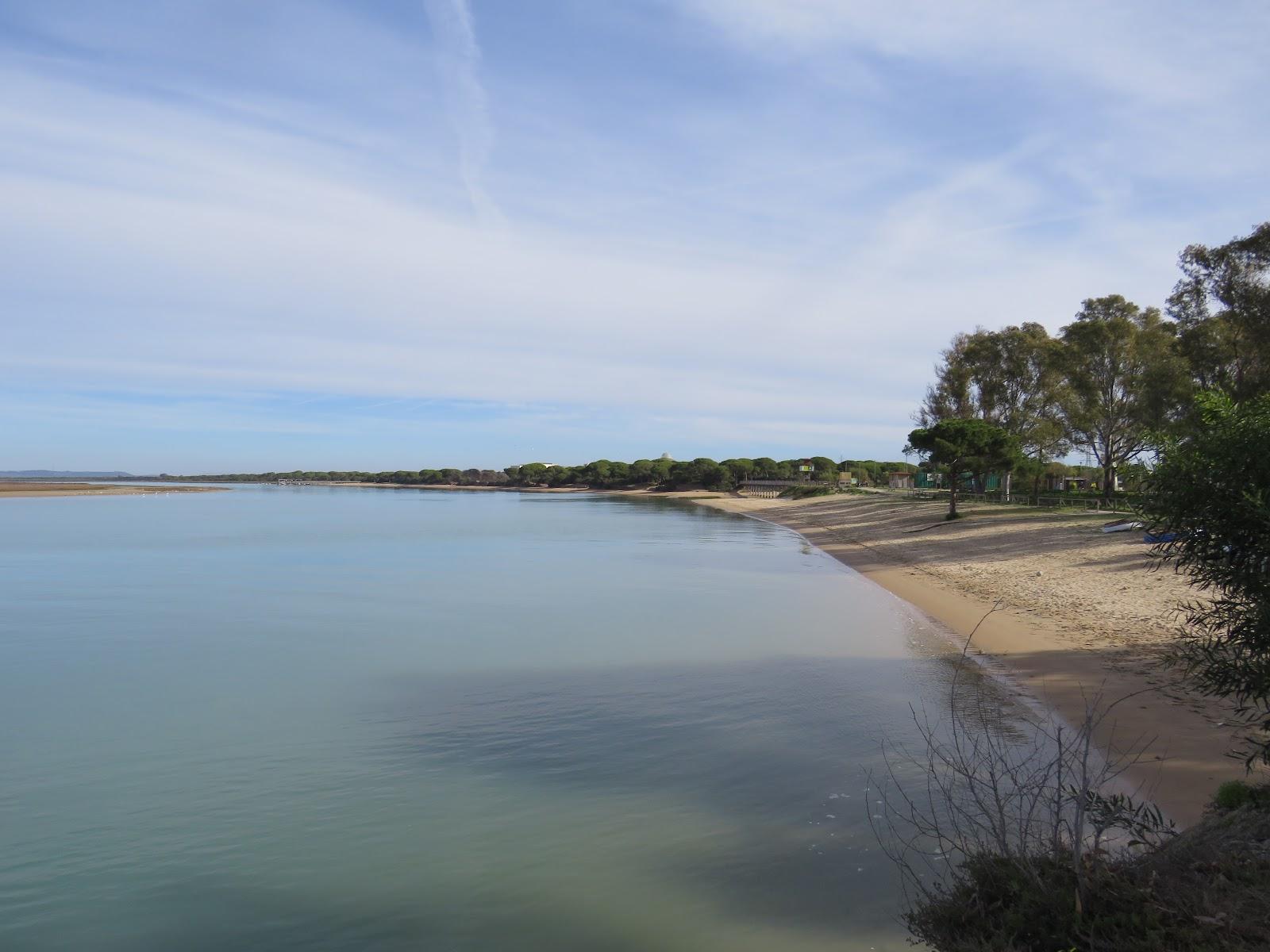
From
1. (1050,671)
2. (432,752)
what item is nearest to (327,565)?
(432,752)

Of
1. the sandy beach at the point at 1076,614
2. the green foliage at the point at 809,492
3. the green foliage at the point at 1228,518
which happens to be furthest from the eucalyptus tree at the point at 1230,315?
the green foliage at the point at 809,492

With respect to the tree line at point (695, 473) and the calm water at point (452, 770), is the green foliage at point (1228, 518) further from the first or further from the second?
the tree line at point (695, 473)

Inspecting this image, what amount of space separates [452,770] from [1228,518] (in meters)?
8.48

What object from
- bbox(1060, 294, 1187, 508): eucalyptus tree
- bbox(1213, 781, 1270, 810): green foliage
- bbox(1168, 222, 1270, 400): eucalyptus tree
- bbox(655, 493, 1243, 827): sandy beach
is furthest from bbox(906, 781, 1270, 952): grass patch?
bbox(1060, 294, 1187, 508): eucalyptus tree

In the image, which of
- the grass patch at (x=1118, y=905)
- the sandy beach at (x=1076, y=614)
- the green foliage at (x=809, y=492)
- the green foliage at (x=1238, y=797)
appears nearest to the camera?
the grass patch at (x=1118, y=905)

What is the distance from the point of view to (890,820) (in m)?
8.41

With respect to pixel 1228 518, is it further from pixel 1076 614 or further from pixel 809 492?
pixel 809 492

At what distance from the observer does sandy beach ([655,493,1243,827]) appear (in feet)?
31.0

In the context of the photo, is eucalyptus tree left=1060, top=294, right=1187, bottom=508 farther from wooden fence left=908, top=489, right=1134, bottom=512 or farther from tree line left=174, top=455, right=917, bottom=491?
tree line left=174, top=455, right=917, bottom=491

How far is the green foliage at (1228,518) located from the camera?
21.0 feet

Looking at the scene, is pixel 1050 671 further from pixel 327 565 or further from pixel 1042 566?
pixel 327 565

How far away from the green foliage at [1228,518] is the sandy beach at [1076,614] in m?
1.11

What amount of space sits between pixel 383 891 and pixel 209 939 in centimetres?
136

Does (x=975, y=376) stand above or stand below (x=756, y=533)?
above
